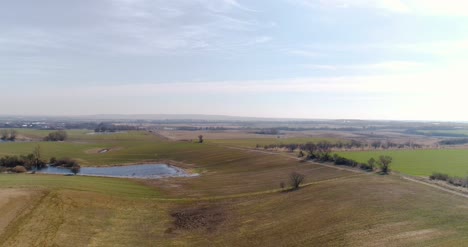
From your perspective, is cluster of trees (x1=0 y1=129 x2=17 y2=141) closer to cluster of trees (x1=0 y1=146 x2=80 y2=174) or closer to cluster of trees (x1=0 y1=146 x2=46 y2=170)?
cluster of trees (x1=0 y1=146 x2=80 y2=174)

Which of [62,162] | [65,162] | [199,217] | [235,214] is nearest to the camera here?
[235,214]

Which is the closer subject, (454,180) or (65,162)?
(454,180)

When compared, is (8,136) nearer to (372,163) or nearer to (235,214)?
(235,214)

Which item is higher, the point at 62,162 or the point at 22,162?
the point at 22,162

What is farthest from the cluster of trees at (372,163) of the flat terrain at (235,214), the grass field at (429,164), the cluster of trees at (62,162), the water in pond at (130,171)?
the cluster of trees at (62,162)

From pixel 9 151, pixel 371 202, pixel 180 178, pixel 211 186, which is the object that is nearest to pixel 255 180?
pixel 211 186

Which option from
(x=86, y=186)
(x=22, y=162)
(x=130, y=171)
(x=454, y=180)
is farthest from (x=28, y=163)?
(x=454, y=180)
